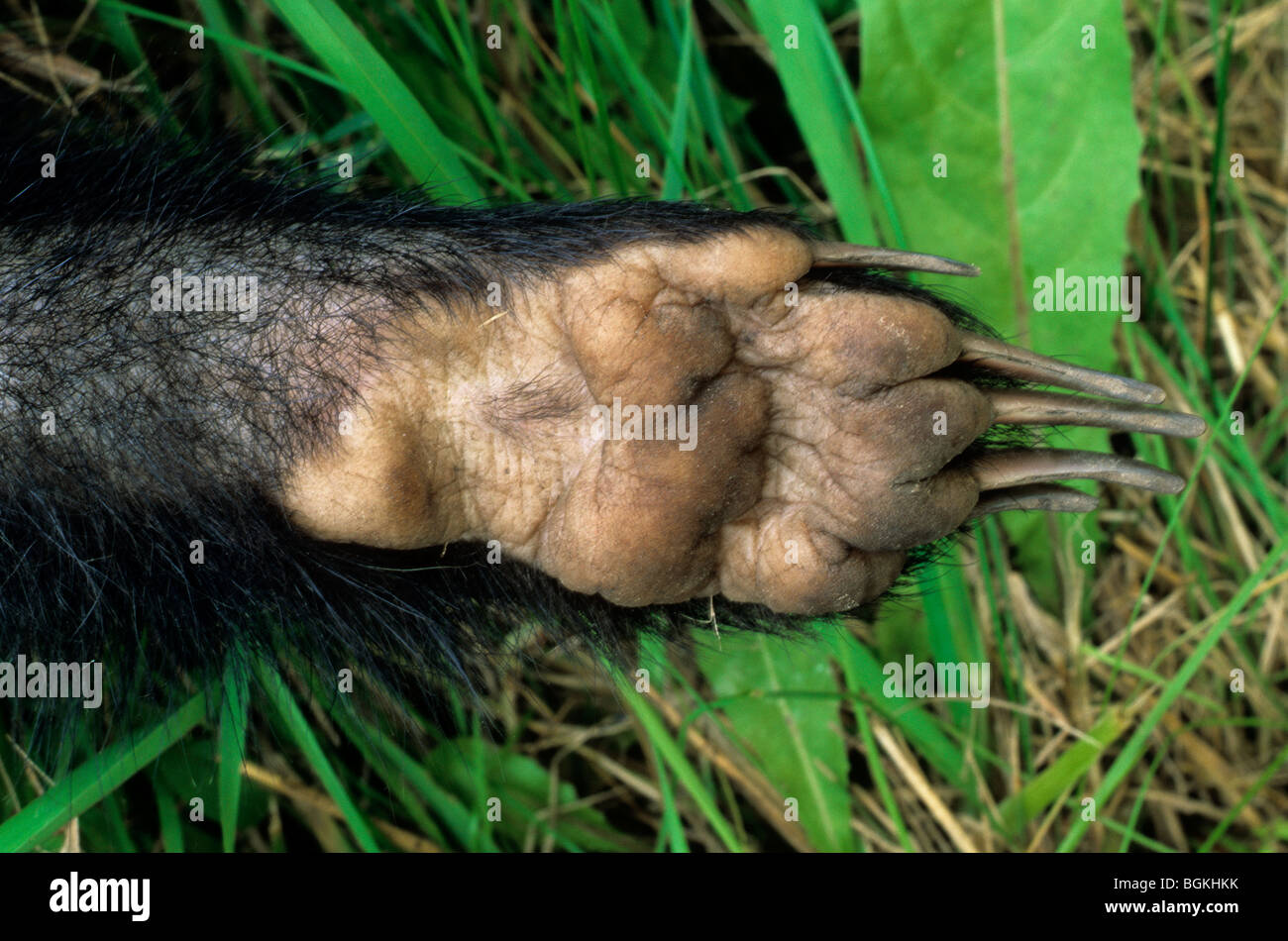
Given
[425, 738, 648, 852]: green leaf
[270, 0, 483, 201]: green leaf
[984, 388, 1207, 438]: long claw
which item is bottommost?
[425, 738, 648, 852]: green leaf

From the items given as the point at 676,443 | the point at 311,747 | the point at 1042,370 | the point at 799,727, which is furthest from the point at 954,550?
the point at 311,747

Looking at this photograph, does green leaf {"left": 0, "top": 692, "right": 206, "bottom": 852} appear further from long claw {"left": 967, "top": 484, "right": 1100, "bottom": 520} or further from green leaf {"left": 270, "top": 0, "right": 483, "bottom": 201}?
long claw {"left": 967, "top": 484, "right": 1100, "bottom": 520}

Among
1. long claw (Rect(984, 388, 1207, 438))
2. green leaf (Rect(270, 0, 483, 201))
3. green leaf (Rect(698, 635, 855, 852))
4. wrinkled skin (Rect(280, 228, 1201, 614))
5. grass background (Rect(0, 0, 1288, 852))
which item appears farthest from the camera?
green leaf (Rect(698, 635, 855, 852))

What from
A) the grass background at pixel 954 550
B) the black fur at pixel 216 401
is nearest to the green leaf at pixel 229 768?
the grass background at pixel 954 550

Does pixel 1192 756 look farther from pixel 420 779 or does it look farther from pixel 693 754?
pixel 420 779

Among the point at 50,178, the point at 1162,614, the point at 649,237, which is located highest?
the point at 50,178

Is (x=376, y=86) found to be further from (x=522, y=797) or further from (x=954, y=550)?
(x=522, y=797)

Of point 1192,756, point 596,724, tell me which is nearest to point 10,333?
point 596,724

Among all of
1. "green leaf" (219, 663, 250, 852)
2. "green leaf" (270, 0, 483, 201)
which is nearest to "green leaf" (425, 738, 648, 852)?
"green leaf" (219, 663, 250, 852)
